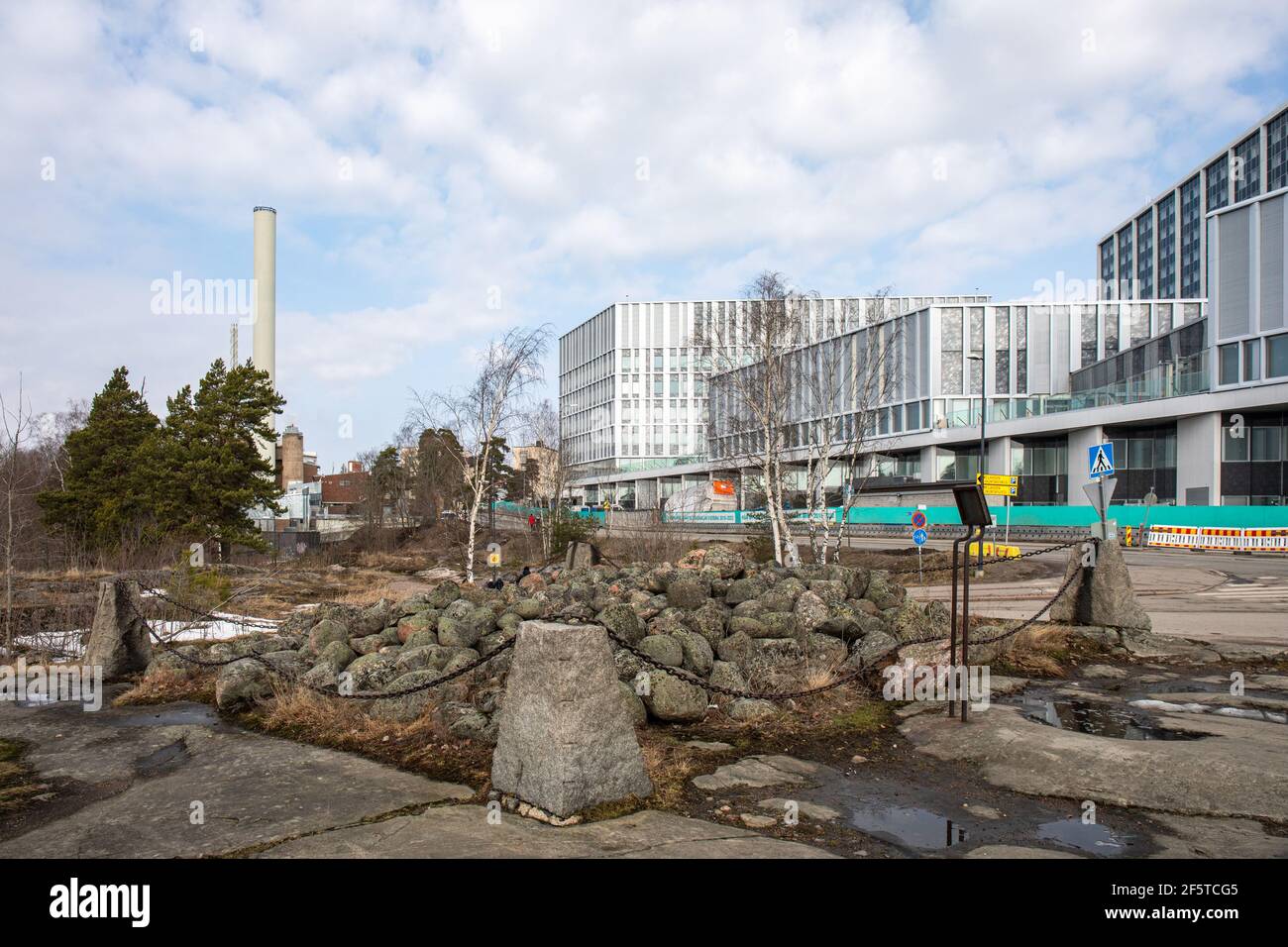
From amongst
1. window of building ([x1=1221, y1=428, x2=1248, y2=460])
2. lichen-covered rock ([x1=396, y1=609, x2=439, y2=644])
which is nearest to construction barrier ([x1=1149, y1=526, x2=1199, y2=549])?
window of building ([x1=1221, y1=428, x2=1248, y2=460])

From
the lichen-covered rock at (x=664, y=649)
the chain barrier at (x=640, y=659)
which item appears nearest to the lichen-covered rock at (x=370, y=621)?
the chain barrier at (x=640, y=659)

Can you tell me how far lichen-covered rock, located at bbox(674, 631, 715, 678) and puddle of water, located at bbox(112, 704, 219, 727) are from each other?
4.54m

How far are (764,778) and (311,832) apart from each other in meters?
2.99

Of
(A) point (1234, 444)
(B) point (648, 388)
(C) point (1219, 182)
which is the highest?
(C) point (1219, 182)

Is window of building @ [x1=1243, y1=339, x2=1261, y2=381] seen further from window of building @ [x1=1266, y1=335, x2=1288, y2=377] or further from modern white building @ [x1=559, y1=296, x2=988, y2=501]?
modern white building @ [x1=559, y1=296, x2=988, y2=501]

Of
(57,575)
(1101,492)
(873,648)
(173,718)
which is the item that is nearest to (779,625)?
(873,648)

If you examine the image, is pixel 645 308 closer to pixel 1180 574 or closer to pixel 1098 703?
pixel 1180 574

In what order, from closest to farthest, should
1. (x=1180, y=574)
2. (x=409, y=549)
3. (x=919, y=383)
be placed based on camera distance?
1. (x=1180, y=574)
2. (x=409, y=549)
3. (x=919, y=383)

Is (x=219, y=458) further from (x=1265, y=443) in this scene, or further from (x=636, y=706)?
(x=1265, y=443)

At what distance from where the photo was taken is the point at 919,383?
60344mm

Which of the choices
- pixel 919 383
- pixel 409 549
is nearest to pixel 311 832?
pixel 409 549

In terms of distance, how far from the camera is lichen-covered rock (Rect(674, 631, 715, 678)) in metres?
7.94

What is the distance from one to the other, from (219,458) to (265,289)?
139ft

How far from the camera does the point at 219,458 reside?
3133 cm
